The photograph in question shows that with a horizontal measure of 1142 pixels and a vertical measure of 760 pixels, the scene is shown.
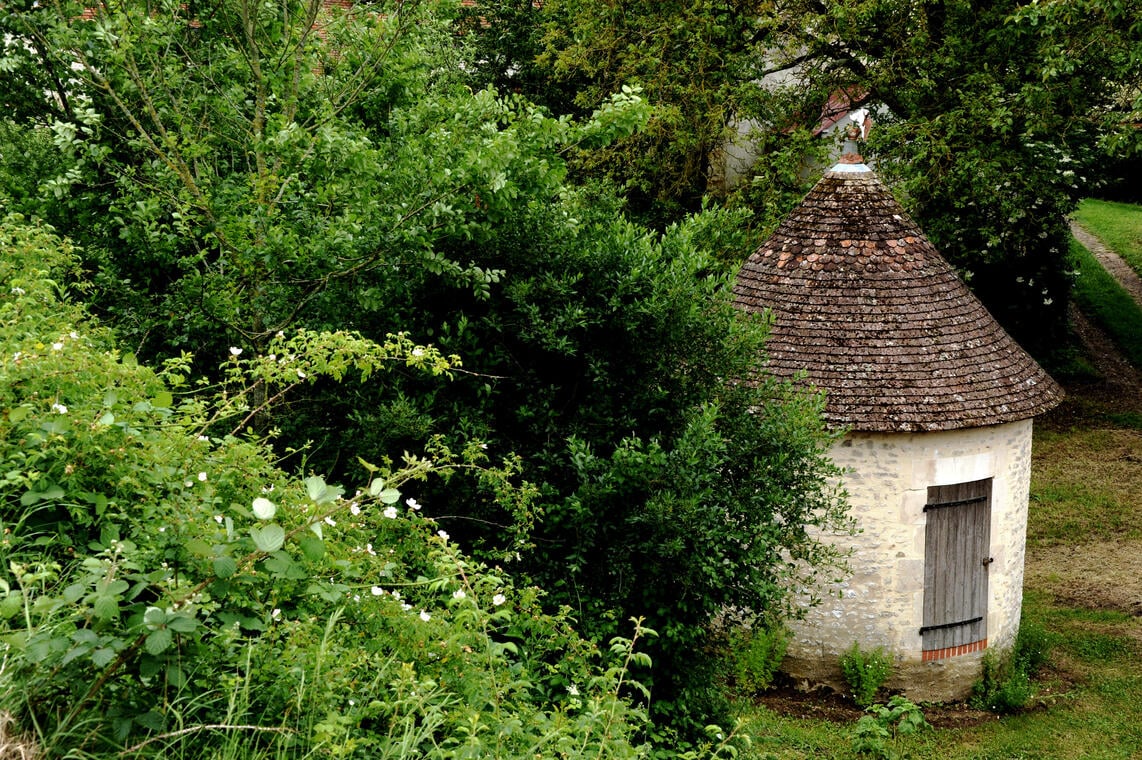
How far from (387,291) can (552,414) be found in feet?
4.62

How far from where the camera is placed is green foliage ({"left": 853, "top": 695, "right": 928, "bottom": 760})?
30.4 ft

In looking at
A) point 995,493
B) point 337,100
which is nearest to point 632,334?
point 337,100

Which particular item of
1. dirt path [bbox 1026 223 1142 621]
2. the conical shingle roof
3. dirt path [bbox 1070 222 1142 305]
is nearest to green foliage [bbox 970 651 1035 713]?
dirt path [bbox 1026 223 1142 621]

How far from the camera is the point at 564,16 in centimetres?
1959

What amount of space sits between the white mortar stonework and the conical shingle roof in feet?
1.14

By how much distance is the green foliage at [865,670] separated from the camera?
1174 centimetres

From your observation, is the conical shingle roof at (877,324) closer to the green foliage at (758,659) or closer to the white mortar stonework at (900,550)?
the white mortar stonework at (900,550)

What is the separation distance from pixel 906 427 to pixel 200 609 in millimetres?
8979

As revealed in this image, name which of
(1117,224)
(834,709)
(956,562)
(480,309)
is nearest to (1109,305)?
(1117,224)

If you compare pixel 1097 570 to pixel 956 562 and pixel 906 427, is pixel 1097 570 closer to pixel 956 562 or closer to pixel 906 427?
pixel 956 562

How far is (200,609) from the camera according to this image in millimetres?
3646

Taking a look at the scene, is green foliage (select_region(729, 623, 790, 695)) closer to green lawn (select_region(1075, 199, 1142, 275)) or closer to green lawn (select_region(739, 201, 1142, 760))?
green lawn (select_region(739, 201, 1142, 760))

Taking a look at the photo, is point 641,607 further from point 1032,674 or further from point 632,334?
point 1032,674

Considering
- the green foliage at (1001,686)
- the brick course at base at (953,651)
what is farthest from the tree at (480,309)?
the green foliage at (1001,686)
